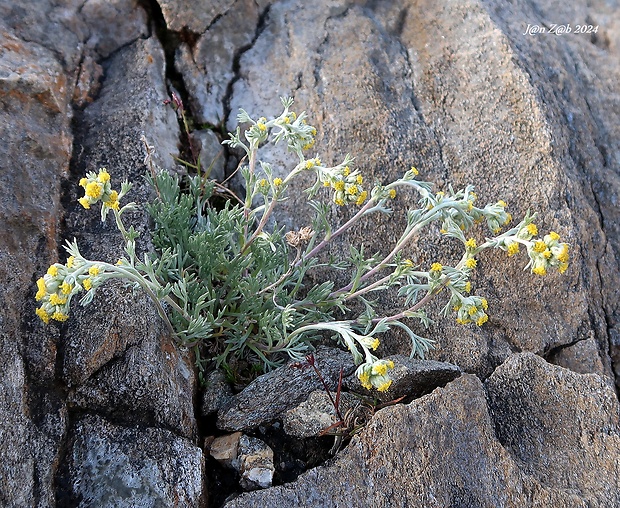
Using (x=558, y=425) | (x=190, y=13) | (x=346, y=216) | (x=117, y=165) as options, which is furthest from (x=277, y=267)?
(x=190, y=13)

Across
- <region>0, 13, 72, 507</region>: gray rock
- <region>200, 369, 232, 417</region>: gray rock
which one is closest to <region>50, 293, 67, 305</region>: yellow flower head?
<region>0, 13, 72, 507</region>: gray rock

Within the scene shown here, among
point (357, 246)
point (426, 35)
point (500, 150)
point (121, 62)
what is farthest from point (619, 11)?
point (121, 62)

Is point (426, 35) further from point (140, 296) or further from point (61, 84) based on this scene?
point (140, 296)

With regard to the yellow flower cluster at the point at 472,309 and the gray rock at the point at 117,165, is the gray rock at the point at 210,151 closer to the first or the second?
the gray rock at the point at 117,165

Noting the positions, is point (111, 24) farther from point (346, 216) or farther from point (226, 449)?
point (226, 449)

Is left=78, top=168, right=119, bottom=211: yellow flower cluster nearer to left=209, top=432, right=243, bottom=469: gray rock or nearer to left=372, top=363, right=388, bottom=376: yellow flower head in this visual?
left=209, top=432, right=243, bottom=469: gray rock
